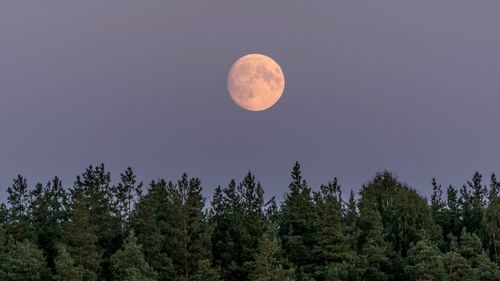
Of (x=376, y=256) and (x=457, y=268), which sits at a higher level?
(x=376, y=256)

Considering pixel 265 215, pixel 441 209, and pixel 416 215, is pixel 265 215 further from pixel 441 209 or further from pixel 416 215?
pixel 441 209

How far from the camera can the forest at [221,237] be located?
7112 cm

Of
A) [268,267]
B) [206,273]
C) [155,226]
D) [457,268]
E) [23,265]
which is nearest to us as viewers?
[23,265]

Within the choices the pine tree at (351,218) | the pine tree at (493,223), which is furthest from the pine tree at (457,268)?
the pine tree at (493,223)

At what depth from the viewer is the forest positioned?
71.1 meters

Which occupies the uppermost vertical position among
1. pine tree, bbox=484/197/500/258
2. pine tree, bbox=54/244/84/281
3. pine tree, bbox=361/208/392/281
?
pine tree, bbox=484/197/500/258

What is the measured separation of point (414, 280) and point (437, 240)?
56.3 ft

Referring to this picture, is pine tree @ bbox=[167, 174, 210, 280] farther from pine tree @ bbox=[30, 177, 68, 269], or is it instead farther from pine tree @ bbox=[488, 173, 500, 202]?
pine tree @ bbox=[488, 173, 500, 202]

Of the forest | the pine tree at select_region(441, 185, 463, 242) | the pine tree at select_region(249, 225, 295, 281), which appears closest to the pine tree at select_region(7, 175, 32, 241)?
the forest

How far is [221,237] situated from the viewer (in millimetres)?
90938

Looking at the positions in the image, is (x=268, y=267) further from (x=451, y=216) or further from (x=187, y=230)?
(x=451, y=216)

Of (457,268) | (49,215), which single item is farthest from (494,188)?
(49,215)

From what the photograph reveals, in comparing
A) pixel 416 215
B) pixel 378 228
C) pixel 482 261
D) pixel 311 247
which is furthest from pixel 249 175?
pixel 482 261

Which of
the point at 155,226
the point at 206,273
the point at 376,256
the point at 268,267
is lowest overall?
the point at 206,273
